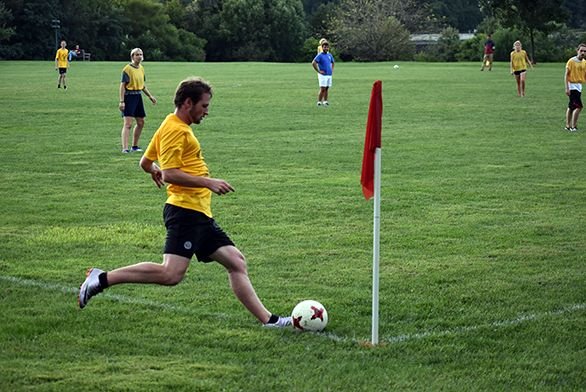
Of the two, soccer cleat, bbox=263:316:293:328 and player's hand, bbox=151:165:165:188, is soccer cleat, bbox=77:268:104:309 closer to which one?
player's hand, bbox=151:165:165:188

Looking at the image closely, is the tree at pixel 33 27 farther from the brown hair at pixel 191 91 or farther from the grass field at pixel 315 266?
the brown hair at pixel 191 91

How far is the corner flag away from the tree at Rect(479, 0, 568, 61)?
71288 millimetres

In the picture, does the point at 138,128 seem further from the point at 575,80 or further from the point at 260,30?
the point at 260,30

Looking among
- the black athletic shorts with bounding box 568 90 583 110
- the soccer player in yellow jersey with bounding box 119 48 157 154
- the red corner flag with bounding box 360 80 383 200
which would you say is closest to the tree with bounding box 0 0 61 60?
the black athletic shorts with bounding box 568 90 583 110

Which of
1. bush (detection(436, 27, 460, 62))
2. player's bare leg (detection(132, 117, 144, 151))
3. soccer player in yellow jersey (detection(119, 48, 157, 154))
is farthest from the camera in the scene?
bush (detection(436, 27, 460, 62))

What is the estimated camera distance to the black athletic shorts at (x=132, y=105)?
1931cm

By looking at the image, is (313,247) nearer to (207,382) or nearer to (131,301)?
(131,301)

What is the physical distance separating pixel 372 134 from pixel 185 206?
56.1 inches

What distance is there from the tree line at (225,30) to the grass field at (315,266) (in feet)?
219

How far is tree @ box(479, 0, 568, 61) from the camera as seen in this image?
249 ft

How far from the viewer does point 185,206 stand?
24.3 feet

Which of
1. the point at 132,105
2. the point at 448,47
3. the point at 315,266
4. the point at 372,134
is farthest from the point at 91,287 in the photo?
the point at 448,47

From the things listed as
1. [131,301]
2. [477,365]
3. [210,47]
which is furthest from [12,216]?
[210,47]

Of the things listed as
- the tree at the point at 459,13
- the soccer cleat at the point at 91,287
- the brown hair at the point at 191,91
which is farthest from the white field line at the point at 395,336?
the tree at the point at 459,13
